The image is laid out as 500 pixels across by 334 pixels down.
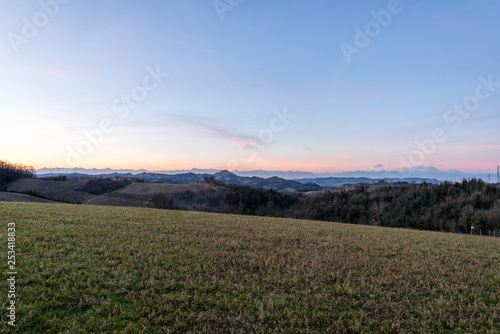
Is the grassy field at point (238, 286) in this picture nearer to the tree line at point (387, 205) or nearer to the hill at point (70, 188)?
the tree line at point (387, 205)

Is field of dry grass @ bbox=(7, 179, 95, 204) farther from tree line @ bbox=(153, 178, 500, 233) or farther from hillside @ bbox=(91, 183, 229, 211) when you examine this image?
tree line @ bbox=(153, 178, 500, 233)

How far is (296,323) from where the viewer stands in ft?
16.8

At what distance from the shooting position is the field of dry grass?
66875 millimetres

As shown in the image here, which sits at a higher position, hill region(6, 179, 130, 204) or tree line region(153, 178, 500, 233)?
hill region(6, 179, 130, 204)

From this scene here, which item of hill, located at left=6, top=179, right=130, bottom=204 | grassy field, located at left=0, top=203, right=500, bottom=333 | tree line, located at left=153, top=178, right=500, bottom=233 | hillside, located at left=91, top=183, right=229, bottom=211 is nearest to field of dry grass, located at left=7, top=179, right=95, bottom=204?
hill, located at left=6, top=179, right=130, bottom=204

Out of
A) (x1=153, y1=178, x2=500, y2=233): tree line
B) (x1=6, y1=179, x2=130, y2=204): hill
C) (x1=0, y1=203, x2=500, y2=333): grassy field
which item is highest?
(x1=0, y1=203, x2=500, y2=333): grassy field

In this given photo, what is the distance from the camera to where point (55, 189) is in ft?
248

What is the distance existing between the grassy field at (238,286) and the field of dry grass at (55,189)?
6691 cm

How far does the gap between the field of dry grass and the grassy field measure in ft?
220

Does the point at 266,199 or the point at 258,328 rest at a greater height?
the point at 258,328

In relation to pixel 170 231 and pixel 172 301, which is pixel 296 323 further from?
pixel 170 231

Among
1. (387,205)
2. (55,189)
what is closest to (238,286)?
(387,205)

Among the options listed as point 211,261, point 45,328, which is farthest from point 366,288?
point 45,328

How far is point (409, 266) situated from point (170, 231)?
10.1m
